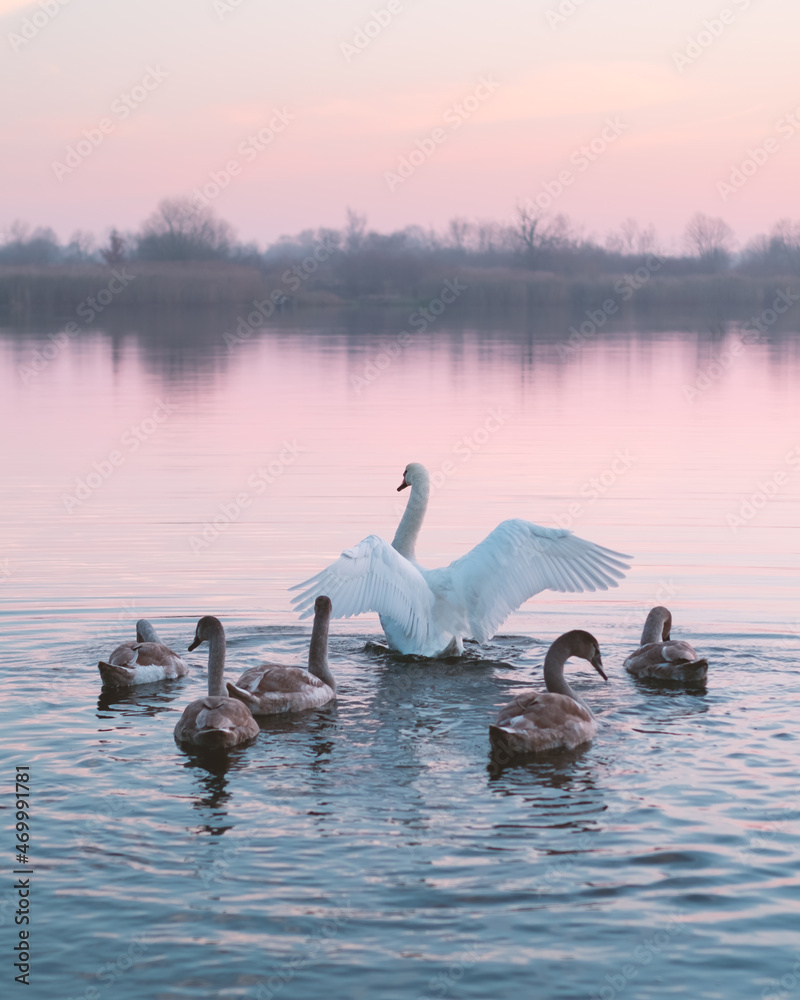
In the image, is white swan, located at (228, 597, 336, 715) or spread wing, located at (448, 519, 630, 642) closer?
white swan, located at (228, 597, 336, 715)

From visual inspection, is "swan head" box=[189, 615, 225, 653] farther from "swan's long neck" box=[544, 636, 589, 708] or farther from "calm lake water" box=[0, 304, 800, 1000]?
"swan's long neck" box=[544, 636, 589, 708]

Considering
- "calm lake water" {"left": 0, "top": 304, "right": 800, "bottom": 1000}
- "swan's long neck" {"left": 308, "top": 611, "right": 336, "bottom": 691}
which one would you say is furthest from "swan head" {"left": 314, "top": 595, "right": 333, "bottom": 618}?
"calm lake water" {"left": 0, "top": 304, "right": 800, "bottom": 1000}

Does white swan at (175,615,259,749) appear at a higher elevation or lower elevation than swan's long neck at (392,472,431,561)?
lower

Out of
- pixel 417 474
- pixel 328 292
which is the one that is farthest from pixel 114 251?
pixel 417 474

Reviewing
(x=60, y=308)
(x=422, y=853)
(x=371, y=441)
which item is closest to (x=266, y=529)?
(x=371, y=441)

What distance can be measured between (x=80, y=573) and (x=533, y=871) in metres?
7.74

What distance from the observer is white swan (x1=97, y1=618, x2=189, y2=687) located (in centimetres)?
905

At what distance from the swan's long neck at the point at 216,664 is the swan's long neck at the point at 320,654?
0.67 metres

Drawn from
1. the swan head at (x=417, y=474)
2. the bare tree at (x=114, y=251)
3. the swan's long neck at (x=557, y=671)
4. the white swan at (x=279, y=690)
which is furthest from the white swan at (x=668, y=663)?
the bare tree at (x=114, y=251)

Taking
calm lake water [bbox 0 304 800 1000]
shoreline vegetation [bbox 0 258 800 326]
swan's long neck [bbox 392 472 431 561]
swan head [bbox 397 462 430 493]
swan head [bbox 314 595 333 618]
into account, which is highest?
shoreline vegetation [bbox 0 258 800 326]

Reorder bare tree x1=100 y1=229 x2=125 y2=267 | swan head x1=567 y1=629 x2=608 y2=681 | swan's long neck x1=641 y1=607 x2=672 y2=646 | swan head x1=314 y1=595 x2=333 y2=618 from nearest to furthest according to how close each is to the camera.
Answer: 1. swan head x1=567 y1=629 x2=608 y2=681
2. swan head x1=314 y1=595 x2=333 y2=618
3. swan's long neck x1=641 y1=607 x2=672 y2=646
4. bare tree x1=100 y1=229 x2=125 y2=267

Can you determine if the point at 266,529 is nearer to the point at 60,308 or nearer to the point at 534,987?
the point at 534,987

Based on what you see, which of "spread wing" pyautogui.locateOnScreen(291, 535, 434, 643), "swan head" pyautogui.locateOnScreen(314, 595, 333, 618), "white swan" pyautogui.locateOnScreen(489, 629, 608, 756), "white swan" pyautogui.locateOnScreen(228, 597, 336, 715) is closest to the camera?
"white swan" pyautogui.locateOnScreen(489, 629, 608, 756)

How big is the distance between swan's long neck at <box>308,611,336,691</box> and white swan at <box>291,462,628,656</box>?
47cm
